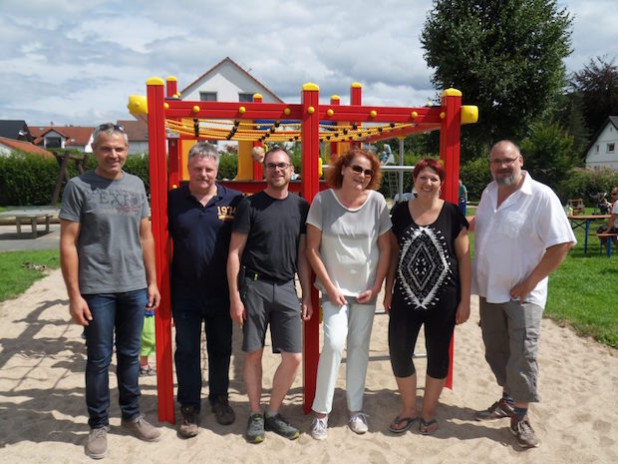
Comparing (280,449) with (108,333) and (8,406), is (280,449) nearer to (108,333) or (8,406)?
(108,333)

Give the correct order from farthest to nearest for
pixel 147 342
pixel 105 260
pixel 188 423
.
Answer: pixel 147 342 < pixel 188 423 < pixel 105 260

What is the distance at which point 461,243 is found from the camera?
303cm

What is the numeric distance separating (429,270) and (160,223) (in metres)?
1.69

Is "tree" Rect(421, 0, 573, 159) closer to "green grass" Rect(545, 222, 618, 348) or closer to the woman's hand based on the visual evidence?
"green grass" Rect(545, 222, 618, 348)

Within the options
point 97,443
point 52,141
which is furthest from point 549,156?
point 52,141

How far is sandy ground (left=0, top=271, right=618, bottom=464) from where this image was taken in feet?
10.00

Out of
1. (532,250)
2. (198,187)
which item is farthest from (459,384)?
(198,187)

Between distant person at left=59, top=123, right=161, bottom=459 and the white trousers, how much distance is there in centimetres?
107

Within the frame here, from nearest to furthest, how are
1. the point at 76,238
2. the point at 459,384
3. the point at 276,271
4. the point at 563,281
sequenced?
the point at 76,238 < the point at 276,271 < the point at 459,384 < the point at 563,281

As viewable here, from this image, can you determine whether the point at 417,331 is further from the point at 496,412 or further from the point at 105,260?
the point at 105,260

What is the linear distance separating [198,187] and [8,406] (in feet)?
7.43

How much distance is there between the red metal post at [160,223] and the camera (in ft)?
10.4

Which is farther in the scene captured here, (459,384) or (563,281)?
(563,281)

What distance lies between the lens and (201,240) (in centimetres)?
303
